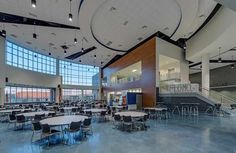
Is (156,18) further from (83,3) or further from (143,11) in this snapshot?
(83,3)

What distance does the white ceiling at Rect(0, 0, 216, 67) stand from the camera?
8.52m

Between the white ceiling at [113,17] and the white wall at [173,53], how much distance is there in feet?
3.19

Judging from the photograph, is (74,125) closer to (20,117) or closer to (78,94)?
(20,117)

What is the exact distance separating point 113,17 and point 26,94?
1511cm

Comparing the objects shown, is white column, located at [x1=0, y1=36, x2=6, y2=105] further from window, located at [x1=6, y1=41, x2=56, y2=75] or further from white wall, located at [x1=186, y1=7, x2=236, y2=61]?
white wall, located at [x1=186, y1=7, x2=236, y2=61]

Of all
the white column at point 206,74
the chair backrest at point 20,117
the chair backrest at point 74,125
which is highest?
the white column at point 206,74

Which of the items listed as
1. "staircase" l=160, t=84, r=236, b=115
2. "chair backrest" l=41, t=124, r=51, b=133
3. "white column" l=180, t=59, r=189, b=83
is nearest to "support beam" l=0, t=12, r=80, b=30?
"chair backrest" l=41, t=124, r=51, b=133

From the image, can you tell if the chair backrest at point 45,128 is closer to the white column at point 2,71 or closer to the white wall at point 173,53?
the white wall at point 173,53

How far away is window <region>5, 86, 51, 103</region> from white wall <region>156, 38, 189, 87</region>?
49.6 ft

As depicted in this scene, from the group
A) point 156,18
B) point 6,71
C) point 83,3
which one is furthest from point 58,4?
point 6,71

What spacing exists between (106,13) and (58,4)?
2.76m

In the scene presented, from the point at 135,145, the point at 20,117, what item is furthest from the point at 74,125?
the point at 20,117

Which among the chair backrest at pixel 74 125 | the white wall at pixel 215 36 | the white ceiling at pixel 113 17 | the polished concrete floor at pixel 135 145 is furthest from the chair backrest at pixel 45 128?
the white wall at pixel 215 36

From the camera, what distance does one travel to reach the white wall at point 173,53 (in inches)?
525
